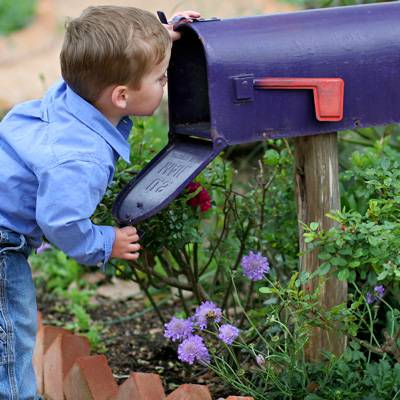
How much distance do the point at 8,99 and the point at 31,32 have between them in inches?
112

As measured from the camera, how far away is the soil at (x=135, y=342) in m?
3.32

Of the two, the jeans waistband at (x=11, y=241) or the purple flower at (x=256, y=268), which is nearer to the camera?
the jeans waistband at (x=11, y=241)

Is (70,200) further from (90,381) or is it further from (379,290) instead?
(379,290)

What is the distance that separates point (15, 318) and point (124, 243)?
37 cm

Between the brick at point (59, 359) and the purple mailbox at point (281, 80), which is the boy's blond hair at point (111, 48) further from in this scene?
the brick at point (59, 359)

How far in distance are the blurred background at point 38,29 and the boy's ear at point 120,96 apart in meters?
3.95

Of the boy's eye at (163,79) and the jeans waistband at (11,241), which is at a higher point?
the boy's eye at (163,79)

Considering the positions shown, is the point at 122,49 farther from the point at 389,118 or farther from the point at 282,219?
the point at 282,219

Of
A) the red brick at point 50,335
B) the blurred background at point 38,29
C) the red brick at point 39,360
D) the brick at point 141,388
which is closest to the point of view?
the brick at point 141,388

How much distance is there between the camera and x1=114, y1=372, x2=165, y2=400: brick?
2.63 metres

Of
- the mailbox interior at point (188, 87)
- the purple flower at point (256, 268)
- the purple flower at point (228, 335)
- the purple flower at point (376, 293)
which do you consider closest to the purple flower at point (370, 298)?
the purple flower at point (376, 293)

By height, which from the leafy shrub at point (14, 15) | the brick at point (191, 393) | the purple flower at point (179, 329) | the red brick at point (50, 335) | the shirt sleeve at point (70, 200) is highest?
A: the shirt sleeve at point (70, 200)

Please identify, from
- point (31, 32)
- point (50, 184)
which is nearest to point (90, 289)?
point (50, 184)

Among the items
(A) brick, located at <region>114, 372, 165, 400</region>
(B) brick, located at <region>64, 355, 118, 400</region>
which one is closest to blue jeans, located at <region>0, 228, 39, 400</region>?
(B) brick, located at <region>64, 355, 118, 400</region>
